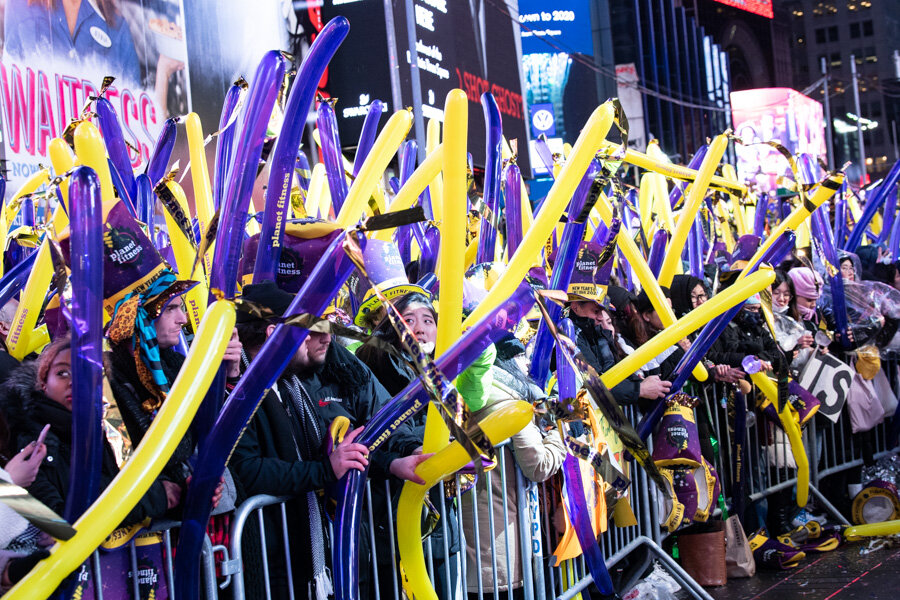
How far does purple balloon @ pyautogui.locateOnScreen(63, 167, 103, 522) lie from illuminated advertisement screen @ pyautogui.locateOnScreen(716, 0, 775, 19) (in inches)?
1549

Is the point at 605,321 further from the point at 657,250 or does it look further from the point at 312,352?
the point at 312,352

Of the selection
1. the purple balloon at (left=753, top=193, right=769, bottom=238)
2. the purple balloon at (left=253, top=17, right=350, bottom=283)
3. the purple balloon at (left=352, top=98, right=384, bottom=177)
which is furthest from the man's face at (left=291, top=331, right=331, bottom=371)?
the purple balloon at (left=753, top=193, right=769, bottom=238)

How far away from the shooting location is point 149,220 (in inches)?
133

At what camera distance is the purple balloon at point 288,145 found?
2605mm

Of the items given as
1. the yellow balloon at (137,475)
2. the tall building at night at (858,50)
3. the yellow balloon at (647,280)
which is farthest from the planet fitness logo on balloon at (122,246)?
the tall building at night at (858,50)

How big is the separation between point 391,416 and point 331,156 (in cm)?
159

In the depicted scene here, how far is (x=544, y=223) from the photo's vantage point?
270 cm

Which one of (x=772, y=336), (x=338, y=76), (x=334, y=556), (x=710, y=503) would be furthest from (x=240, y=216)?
(x=338, y=76)

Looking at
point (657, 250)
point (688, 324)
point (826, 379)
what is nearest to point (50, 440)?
point (688, 324)

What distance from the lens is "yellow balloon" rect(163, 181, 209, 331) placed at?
2682 mm

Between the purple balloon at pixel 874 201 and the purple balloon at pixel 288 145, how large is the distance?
233 inches

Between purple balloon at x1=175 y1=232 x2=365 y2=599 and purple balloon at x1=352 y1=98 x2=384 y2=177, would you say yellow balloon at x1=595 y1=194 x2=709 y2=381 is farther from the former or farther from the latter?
purple balloon at x1=175 y1=232 x2=365 y2=599

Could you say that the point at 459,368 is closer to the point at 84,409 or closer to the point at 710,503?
the point at 84,409

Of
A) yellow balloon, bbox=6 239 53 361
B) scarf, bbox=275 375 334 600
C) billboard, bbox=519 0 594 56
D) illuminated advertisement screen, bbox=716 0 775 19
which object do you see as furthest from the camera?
illuminated advertisement screen, bbox=716 0 775 19
